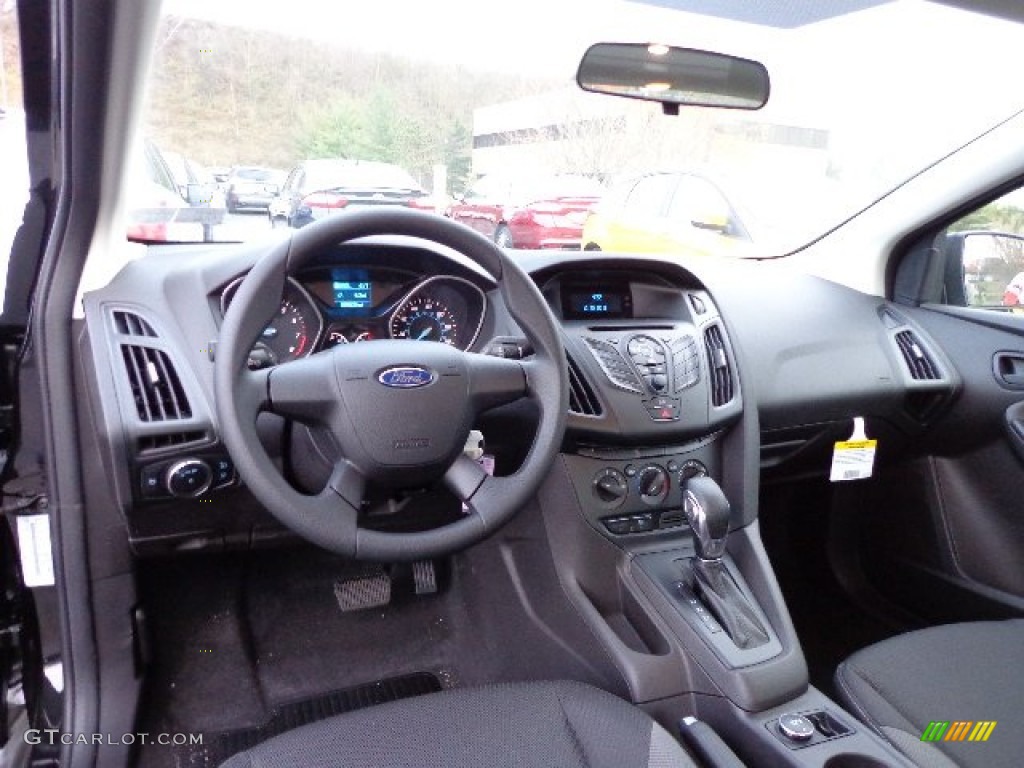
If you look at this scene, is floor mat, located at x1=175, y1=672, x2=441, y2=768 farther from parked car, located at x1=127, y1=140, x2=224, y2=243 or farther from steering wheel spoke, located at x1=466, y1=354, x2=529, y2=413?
parked car, located at x1=127, y1=140, x2=224, y2=243

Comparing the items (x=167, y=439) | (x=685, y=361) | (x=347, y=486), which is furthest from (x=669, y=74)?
(x=167, y=439)

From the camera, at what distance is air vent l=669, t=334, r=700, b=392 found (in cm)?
195

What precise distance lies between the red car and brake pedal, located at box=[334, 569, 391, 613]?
40.5 inches

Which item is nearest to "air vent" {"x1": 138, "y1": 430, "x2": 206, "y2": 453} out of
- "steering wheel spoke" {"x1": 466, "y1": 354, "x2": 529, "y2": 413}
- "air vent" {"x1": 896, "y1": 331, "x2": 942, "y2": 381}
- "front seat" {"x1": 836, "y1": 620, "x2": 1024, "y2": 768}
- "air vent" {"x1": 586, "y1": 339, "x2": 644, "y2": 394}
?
"steering wheel spoke" {"x1": 466, "y1": 354, "x2": 529, "y2": 413}

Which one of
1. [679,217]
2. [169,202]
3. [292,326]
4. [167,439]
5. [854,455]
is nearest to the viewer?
[167,439]

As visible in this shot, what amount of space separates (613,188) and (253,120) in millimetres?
1235

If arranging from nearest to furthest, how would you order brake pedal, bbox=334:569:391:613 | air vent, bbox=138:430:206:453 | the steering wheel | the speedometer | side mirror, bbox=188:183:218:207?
the steering wheel < air vent, bbox=138:430:206:453 < the speedometer < side mirror, bbox=188:183:218:207 < brake pedal, bbox=334:569:391:613

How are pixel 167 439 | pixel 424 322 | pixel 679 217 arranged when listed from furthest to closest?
pixel 679 217
pixel 424 322
pixel 167 439

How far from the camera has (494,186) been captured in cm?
222

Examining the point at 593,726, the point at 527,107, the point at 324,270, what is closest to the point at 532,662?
the point at 593,726

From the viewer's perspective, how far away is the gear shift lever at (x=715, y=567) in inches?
68.2

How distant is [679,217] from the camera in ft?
9.71

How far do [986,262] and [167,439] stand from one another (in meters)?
2.63

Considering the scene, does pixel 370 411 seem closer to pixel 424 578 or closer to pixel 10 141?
pixel 10 141
